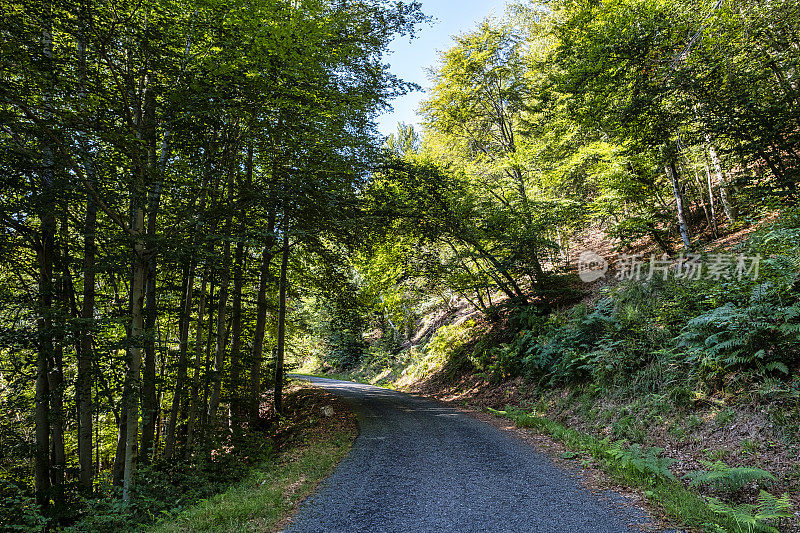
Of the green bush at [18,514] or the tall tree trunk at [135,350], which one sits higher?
the tall tree trunk at [135,350]

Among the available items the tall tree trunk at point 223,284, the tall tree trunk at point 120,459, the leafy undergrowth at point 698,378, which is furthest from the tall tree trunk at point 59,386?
the leafy undergrowth at point 698,378

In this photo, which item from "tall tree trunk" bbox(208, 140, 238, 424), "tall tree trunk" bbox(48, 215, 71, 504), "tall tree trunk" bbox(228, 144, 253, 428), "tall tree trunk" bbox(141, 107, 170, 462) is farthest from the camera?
"tall tree trunk" bbox(228, 144, 253, 428)

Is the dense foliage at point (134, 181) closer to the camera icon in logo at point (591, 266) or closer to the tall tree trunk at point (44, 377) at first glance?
the tall tree trunk at point (44, 377)

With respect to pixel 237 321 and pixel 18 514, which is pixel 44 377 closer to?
pixel 18 514

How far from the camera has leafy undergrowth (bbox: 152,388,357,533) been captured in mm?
4492

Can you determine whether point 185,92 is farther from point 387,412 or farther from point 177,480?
point 387,412

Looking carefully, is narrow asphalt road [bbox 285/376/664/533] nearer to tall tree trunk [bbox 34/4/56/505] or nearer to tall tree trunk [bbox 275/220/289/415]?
tall tree trunk [bbox 275/220/289/415]

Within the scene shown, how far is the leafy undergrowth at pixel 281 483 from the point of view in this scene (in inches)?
177

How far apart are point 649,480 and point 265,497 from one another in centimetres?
527

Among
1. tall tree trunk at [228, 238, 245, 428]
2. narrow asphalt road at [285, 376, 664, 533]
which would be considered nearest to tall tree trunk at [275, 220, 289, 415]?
tall tree trunk at [228, 238, 245, 428]

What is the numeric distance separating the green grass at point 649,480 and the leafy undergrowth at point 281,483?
4486 mm

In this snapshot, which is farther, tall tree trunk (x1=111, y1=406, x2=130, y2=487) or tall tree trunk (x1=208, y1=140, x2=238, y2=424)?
tall tree trunk (x1=208, y1=140, x2=238, y2=424)

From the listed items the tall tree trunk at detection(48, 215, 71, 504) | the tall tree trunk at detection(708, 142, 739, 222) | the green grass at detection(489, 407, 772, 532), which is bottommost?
the green grass at detection(489, 407, 772, 532)

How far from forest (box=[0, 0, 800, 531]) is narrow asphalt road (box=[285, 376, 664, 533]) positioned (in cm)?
172
